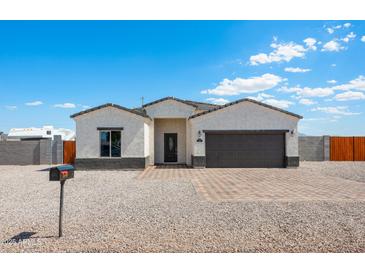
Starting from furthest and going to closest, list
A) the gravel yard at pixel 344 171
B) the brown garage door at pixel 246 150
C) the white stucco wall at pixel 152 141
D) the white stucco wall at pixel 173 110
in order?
the white stucco wall at pixel 152 141 < the white stucco wall at pixel 173 110 < the brown garage door at pixel 246 150 < the gravel yard at pixel 344 171

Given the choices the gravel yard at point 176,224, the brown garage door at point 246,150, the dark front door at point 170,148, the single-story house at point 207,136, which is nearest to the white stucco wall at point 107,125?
the single-story house at point 207,136

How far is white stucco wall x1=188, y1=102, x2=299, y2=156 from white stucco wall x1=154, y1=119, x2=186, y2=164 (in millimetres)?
2746

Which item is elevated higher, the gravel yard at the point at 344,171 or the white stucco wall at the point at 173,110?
the white stucco wall at the point at 173,110

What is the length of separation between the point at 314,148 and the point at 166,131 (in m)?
12.2

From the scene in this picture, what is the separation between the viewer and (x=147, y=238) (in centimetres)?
449

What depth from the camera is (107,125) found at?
49.5ft

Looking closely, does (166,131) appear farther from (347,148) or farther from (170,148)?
(347,148)

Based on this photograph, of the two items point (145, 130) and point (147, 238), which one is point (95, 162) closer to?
point (145, 130)

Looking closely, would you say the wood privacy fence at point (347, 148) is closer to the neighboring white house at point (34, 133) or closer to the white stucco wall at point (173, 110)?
the white stucco wall at point (173, 110)

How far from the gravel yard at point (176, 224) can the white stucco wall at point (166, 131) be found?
1009cm

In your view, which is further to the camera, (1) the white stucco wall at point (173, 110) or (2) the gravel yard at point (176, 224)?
(1) the white stucco wall at point (173, 110)

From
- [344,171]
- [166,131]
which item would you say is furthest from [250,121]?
[166,131]

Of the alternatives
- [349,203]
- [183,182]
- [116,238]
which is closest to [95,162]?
[183,182]

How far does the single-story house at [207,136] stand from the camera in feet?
49.5
